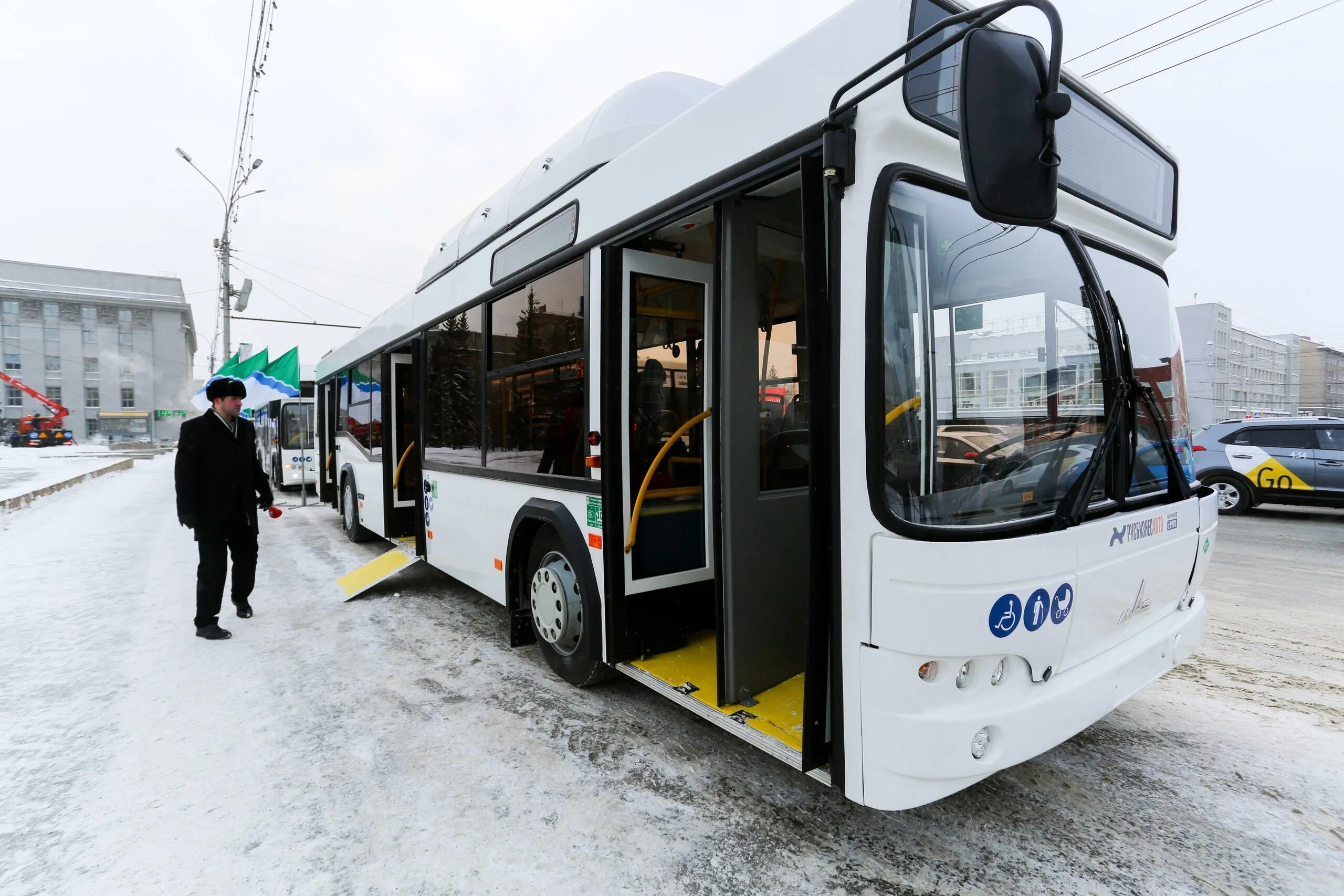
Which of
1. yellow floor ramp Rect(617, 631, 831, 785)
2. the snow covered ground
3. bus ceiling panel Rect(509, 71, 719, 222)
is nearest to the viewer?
yellow floor ramp Rect(617, 631, 831, 785)

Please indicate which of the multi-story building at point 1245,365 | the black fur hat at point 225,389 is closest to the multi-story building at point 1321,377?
the multi-story building at point 1245,365

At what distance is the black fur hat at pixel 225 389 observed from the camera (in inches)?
195

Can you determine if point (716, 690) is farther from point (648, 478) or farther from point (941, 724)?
point (941, 724)

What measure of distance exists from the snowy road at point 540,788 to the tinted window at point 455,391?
144cm

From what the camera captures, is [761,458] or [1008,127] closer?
[1008,127]

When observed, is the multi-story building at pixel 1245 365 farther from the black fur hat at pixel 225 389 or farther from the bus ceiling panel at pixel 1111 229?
the black fur hat at pixel 225 389

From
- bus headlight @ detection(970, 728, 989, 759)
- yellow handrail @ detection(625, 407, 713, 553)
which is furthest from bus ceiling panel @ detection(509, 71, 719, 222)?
bus headlight @ detection(970, 728, 989, 759)

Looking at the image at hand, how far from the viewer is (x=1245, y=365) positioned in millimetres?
37344

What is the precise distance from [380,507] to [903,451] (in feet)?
21.6

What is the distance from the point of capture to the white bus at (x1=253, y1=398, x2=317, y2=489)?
47.8 ft

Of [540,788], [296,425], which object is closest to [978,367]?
[540,788]

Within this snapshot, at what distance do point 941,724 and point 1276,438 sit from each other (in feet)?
38.6

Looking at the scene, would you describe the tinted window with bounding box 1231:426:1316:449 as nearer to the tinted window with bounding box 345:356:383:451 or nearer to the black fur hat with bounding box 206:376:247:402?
the tinted window with bounding box 345:356:383:451

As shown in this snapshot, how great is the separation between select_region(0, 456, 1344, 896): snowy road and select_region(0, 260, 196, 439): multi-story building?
225 ft
